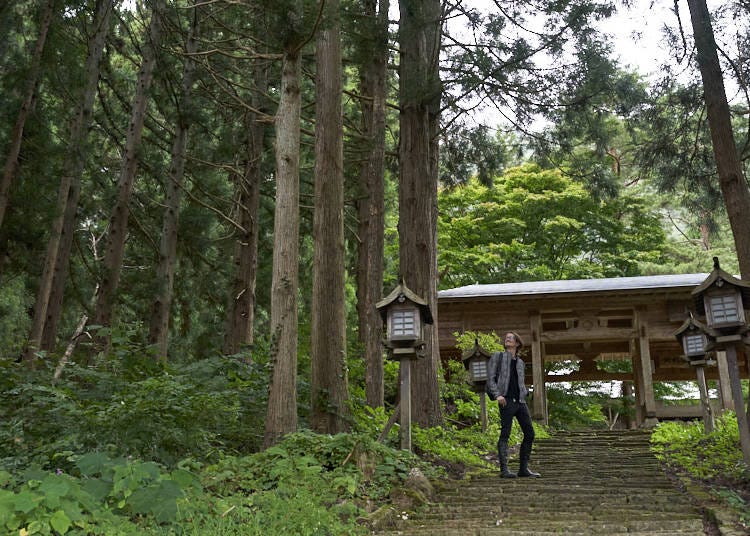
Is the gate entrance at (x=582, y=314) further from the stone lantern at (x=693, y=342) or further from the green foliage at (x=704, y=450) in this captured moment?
the stone lantern at (x=693, y=342)

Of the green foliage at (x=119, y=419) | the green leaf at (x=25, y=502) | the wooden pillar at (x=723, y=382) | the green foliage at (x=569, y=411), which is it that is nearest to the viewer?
the green leaf at (x=25, y=502)

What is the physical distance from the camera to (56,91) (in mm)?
13273

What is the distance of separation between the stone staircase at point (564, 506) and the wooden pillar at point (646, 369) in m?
6.70

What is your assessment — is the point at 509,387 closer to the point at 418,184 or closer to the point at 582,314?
the point at 418,184

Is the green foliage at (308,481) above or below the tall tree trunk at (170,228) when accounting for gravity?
below

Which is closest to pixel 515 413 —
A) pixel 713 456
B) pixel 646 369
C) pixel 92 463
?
pixel 713 456

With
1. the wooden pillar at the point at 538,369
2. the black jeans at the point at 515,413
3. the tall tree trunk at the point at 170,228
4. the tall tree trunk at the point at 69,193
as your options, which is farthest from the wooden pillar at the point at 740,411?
the tall tree trunk at the point at 69,193

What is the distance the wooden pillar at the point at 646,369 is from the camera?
15.7 m

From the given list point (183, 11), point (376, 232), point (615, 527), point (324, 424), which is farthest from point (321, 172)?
point (183, 11)

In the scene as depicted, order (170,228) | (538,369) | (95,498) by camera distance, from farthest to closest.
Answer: (538,369), (170,228), (95,498)

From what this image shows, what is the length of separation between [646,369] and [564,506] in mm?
11095

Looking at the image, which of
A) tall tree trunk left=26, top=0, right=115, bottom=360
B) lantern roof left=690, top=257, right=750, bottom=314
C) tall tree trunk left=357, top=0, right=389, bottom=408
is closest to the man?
lantern roof left=690, top=257, right=750, bottom=314

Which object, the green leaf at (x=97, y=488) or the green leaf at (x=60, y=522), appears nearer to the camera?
the green leaf at (x=60, y=522)

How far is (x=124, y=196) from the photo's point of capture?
11.4 metres
